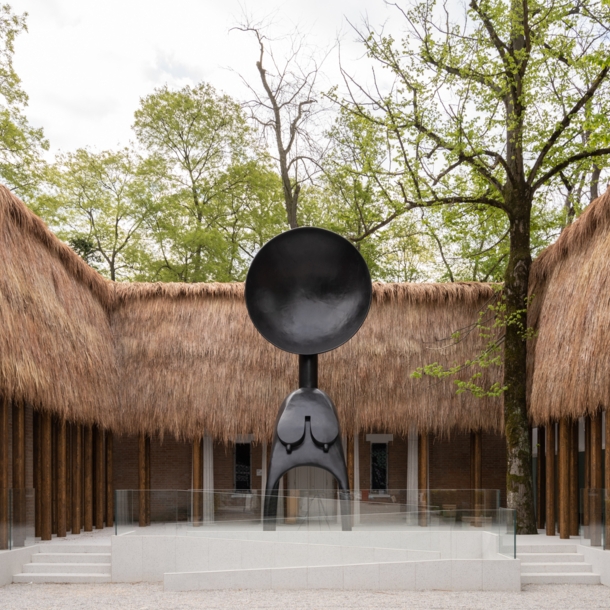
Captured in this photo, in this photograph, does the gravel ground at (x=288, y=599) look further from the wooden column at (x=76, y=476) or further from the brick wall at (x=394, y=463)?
the brick wall at (x=394, y=463)

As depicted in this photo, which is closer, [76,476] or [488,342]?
[76,476]

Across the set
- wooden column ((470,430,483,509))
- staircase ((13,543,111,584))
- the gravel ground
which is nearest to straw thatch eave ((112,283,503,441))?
wooden column ((470,430,483,509))

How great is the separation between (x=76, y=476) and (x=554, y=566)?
7.32 meters

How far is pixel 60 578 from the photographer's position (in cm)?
1031

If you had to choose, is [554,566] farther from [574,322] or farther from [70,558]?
[70,558]

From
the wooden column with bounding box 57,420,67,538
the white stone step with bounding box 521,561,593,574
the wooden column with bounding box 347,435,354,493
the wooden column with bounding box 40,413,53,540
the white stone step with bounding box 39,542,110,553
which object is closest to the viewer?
the white stone step with bounding box 521,561,593,574

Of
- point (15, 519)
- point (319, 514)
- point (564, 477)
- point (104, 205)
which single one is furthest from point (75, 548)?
point (104, 205)

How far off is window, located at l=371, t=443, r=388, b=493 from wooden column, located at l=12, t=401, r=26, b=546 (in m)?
8.69

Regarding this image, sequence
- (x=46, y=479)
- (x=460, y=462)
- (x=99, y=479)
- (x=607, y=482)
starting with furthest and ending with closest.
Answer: (x=460, y=462) < (x=99, y=479) < (x=46, y=479) < (x=607, y=482)

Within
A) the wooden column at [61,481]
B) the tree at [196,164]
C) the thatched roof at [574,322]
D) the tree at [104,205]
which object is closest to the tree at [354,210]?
the tree at [196,164]

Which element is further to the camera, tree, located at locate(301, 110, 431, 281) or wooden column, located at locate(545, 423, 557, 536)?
tree, located at locate(301, 110, 431, 281)

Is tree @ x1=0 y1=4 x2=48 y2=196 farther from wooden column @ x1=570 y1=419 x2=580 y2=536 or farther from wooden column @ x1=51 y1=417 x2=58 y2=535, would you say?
wooden column @ x1=570 y1=419 x2=580 y2=536

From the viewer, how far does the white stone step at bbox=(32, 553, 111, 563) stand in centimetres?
1072

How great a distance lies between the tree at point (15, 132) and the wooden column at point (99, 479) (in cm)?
955
